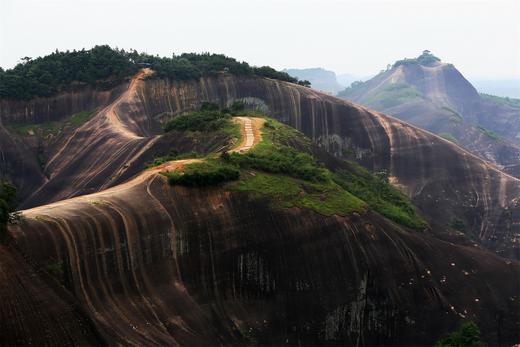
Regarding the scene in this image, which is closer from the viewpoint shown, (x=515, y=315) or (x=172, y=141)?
(x=515, y=315)

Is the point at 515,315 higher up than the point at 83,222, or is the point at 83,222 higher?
the point at 83,222

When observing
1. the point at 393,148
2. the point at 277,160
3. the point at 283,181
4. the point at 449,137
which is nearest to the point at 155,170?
the point at 283,181

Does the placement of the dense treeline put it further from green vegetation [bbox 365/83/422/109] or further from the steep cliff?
green vegetation [bbox 365/83/422/109]

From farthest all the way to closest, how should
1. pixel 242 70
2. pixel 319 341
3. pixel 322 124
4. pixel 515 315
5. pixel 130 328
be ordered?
pixel 242 70 → pixel 322 124 → pixel 515 315 → pixel 319 341 → pixel 130 328

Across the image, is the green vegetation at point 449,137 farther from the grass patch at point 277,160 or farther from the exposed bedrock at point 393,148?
the grass patch at point 277,160

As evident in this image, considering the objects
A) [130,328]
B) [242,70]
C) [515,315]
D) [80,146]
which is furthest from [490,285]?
[242,70]

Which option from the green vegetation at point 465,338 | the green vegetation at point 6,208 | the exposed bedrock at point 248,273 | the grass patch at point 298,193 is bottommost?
the green vegetation at point 465,338

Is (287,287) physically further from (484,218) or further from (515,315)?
(484,218)

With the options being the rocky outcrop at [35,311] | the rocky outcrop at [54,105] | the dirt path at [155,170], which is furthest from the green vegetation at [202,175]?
the rocky outcrop at [54,105]
